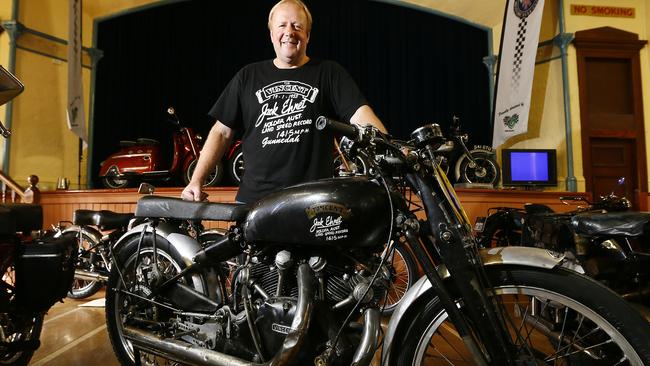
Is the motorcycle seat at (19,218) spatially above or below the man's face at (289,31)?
below

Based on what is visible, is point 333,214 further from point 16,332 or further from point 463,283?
point 16,332

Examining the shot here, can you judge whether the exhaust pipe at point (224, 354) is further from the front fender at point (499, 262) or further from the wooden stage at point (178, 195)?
the wooden stage at point (178, 195)

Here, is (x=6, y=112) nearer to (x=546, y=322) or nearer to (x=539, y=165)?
(x=546, y=322)

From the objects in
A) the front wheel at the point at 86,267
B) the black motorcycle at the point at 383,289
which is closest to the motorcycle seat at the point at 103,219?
the front wheel at the point at 86,267

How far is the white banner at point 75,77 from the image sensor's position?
5582mm

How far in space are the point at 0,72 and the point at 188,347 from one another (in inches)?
50.6

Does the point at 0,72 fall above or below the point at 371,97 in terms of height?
below

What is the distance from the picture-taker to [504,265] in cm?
99

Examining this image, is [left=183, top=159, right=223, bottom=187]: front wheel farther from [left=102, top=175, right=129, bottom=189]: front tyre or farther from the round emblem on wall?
the round emblem on wall

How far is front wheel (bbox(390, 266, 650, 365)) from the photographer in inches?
34.7

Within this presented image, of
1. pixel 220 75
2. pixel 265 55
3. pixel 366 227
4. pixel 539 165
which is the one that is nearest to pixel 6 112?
pixel 220 75

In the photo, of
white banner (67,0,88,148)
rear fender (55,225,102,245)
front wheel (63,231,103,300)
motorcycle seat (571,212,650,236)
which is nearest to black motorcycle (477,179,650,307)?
motorcycle seat (571,212,650,236)

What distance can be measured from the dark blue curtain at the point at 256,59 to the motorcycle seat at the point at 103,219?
413cm

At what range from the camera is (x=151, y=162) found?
5.67 meters
